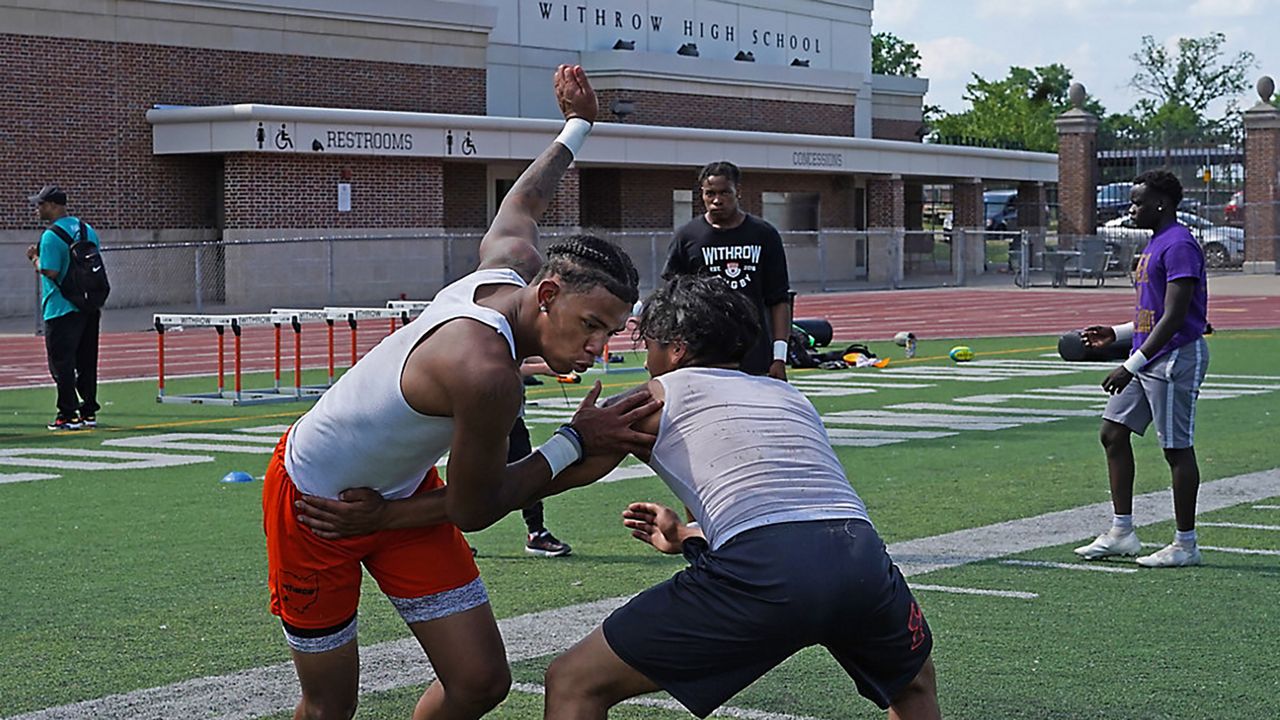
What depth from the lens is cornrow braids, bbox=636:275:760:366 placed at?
4.66 metres

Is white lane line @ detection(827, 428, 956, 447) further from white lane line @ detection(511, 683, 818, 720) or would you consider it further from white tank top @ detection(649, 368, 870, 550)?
white tank top @ detection(649, 368, 870, 550)

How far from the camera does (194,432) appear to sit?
52.4 ft

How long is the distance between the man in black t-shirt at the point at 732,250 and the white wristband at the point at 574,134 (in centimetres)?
320

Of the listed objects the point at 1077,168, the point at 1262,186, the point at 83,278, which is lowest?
the point at 83,278

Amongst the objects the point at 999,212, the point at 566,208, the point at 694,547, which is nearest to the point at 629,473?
the point at 694,547

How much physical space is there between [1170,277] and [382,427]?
18.2ft

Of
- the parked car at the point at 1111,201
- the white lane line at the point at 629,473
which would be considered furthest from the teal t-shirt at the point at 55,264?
the parked car at the point at 1111,201

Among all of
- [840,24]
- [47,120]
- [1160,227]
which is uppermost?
[840,24]

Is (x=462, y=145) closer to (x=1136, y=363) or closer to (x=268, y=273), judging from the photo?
(x=268, y=273)

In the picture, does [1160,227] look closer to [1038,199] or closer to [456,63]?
[456,63]

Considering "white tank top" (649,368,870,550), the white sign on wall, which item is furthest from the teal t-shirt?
the white sign on wall

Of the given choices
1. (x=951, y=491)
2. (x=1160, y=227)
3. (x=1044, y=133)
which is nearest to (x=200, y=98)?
(x=951, y=491)

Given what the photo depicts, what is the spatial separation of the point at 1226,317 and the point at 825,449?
2977 centimetres

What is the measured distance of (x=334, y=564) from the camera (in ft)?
16.1
